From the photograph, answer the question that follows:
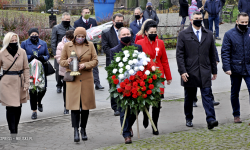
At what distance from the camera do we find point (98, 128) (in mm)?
7152

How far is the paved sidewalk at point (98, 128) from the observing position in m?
6.20

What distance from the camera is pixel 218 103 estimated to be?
8758 millimetres

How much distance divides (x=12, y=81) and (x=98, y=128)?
176 centimetres

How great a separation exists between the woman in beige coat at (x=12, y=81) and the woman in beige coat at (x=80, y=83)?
2.67 feet

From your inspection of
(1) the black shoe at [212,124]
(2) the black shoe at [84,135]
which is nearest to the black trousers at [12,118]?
(2) the black shoe at [84,135]

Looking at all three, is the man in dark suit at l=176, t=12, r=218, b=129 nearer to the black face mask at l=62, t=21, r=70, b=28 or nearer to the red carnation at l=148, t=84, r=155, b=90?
the red carnation at l=148, t=84, r=155, b=90

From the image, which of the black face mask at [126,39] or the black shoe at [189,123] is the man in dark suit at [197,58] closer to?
the black shoe at [189,123]

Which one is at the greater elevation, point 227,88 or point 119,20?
point 119,20

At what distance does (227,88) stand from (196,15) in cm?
432

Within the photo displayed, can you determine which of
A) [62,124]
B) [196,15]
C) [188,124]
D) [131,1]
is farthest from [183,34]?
[131,1]

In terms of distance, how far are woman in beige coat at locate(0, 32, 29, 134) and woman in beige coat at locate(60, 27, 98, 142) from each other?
81cm

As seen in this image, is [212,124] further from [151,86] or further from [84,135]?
[84,135]

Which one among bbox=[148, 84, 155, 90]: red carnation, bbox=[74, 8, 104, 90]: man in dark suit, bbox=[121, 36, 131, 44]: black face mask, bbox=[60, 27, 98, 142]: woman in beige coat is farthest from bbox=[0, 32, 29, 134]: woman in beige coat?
bbox=[74, 8, 104, 90]: man in dark suit

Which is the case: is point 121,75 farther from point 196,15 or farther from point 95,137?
point 196,15
